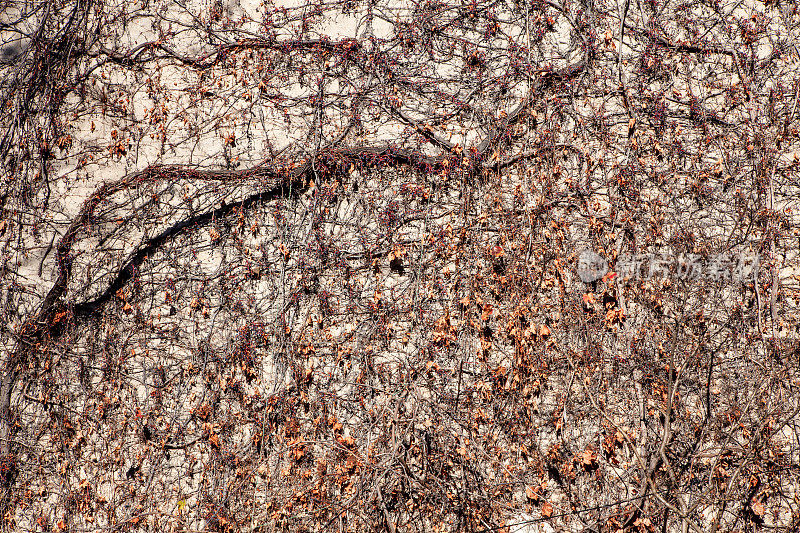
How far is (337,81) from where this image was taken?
163 inches

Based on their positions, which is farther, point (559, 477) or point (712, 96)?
point (712, 96)

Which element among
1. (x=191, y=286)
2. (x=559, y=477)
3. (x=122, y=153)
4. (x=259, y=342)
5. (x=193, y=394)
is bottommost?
(x=559, y=477)

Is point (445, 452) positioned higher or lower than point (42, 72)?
lower

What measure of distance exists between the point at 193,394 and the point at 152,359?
37cm

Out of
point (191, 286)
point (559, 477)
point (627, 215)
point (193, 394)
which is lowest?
point (559, 477)

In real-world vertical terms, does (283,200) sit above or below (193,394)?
above

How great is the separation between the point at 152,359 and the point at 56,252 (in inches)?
40.5

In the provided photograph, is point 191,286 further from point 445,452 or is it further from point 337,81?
point 445,452

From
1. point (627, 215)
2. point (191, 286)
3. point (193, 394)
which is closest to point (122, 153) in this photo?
point (191, 286)

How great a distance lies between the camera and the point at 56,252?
403 centimetres

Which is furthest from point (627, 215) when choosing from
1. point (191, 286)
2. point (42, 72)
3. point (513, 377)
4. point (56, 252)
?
point (42, 72)

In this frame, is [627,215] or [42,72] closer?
[627,215]

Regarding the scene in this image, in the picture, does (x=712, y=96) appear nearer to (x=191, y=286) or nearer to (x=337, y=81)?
(x=337, y=81)

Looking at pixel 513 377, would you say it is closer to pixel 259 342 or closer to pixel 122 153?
pixel 259 342
